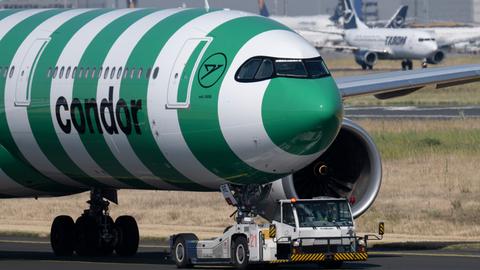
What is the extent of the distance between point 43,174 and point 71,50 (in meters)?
2.22

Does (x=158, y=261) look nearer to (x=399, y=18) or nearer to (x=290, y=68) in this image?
(x=290, y=68)

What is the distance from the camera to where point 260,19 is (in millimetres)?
23266

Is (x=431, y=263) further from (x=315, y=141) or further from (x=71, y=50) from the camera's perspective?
(x=71, y=50)

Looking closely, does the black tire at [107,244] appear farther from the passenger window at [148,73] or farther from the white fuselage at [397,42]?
the white fuselage at [397,42]

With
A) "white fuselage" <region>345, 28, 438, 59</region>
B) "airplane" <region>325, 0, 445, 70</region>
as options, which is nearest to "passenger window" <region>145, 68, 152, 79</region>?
"airplane" <region>325, 0, 445, 70</region>

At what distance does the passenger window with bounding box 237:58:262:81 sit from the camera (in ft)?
72.1

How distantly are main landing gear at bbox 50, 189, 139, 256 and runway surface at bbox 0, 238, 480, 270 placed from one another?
1.06 ft

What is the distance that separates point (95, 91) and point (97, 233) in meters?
3.92

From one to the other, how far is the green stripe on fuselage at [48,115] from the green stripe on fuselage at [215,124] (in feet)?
9.62

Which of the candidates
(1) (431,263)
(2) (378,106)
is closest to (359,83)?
(1) (431,263)

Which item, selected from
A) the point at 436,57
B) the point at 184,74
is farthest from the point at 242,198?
the point at 436,57

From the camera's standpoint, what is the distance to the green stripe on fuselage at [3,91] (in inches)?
994

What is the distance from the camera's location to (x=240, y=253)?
22484 mm

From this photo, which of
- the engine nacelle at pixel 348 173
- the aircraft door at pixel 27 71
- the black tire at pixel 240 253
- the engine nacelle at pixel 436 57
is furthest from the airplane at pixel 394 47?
the black tire at pixel 240 253
